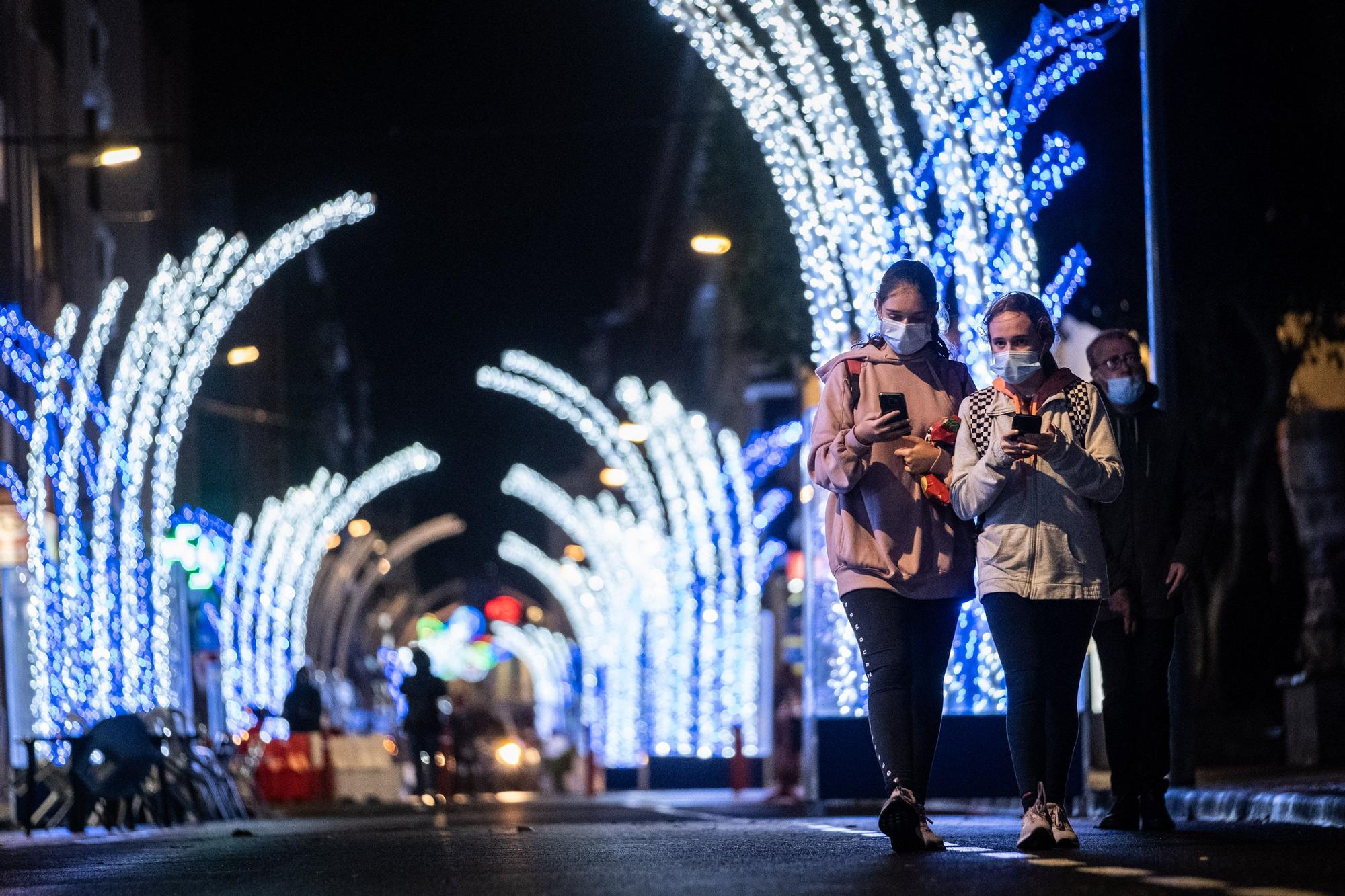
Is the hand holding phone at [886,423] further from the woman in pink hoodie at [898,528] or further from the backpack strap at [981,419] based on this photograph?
the backpack strap at [981,419]

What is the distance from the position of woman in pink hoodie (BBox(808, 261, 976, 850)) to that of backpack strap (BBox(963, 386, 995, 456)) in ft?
0.66

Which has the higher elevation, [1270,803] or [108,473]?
[108,473]

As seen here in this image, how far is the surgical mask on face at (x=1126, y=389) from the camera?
9.00m

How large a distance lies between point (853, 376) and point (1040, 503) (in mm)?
763

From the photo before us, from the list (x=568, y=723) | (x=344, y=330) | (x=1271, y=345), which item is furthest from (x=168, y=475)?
(x=344, y=330)

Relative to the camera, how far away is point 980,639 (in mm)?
13641

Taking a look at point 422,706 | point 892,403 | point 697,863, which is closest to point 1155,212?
point 892,403

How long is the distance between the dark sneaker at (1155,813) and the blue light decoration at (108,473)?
35.3 ft

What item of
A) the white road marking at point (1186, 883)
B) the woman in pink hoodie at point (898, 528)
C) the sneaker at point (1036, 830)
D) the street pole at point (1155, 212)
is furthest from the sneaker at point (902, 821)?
the street pole at point (1155, 212)

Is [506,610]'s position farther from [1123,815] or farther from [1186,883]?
[1186,883]

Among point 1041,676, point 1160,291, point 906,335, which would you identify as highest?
point 1160,291

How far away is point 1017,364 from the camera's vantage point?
7.48 metres

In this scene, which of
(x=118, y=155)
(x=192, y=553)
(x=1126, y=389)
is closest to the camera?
(x=1126, y=389)

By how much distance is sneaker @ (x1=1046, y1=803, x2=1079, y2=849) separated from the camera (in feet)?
24.0
